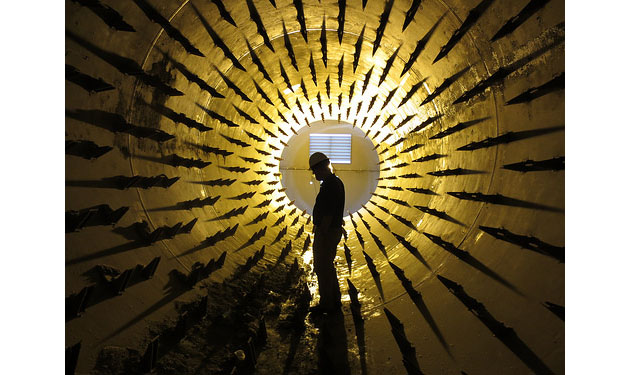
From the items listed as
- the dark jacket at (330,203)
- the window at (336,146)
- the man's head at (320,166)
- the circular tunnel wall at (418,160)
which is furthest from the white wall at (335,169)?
the dark jacket at (330,203)

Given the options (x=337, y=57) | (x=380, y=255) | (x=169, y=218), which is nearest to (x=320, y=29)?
(x=337, y=57)

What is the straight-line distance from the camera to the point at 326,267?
3453 mm

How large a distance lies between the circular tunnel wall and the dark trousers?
0.20 m

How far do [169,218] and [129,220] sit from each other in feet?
1.63

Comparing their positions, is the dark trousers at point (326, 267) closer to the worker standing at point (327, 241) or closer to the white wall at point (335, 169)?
the worker standing at point (327, 241)

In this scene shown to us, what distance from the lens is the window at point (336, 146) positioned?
12.0 meters

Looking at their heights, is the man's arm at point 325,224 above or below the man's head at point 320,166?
below

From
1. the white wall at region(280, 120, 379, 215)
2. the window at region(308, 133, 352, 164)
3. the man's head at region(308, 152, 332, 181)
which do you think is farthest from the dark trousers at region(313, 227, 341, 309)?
the window at region(308, 133, 352, 164)

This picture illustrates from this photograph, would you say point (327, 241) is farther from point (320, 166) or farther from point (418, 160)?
point (418, 160)

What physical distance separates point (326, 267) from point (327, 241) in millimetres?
226

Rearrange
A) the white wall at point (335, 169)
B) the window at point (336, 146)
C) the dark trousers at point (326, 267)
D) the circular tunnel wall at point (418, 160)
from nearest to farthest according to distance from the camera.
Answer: the circular tunnel wall at point (418, 160) < the dark trousers at point (326, 267) < the white wall at point (335, 169) < the window at point (336, 146)

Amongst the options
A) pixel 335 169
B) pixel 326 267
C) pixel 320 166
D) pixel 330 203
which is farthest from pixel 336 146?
pixel 326 267

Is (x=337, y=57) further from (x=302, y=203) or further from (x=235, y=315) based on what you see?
(x=302, y=203)

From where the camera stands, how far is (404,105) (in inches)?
177
